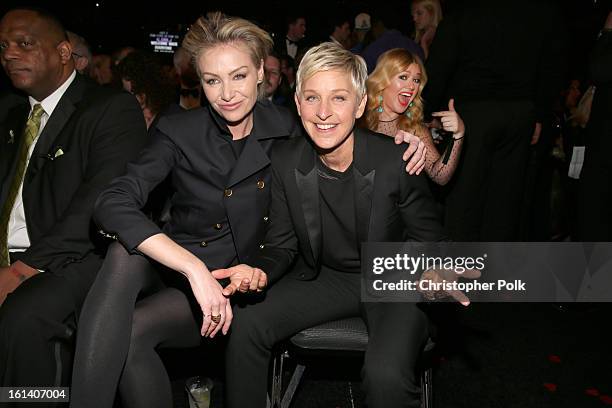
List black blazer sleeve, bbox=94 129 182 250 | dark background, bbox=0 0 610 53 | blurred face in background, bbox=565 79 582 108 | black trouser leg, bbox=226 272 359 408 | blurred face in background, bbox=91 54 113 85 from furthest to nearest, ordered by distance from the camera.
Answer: dark background, bbox=0 0 610 53, blurred face in background, bbox=91 54 113 85, blurred face in background, bbox=565 79 582 108, black trouser leg, bbox=226 272 359 408, black blazer sleeve, bbox=94 129 182 250

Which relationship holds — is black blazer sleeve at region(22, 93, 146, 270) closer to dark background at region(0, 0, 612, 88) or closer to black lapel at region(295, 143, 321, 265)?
black lapel at region(295, 143, 321, 265)

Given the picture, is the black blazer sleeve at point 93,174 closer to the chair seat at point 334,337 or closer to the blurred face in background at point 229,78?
the blurred face in background at point 229,78

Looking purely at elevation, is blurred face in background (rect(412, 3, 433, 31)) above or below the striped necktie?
above

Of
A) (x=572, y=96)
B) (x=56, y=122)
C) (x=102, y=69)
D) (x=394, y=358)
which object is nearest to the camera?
(x=394, y=358)

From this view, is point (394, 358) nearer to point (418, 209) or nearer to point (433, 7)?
point (418, 209)

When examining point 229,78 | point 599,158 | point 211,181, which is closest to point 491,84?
point 599,158

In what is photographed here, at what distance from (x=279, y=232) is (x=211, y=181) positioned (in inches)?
15.0

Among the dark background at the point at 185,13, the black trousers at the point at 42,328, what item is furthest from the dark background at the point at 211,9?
the black trousers at the point at 42,328

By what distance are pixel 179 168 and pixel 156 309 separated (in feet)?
2.05

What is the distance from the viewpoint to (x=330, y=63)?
7.53 ft

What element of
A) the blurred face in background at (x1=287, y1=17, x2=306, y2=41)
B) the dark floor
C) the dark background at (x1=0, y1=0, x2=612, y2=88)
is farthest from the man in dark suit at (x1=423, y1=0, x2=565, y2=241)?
the blurred face in background at (x1=287, y1=17, x2=306, y2=41)

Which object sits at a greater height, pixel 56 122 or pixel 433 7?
pixel 433 7

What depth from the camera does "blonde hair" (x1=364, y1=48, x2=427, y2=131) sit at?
10.9ft

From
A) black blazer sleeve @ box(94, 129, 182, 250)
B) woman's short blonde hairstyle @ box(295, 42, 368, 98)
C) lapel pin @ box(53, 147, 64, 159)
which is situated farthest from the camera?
lapel pin @ box(53, 147, 64, 159)
